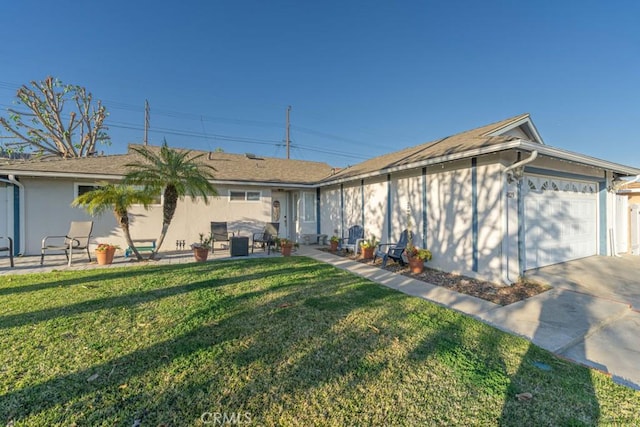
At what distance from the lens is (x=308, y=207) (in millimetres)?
12961

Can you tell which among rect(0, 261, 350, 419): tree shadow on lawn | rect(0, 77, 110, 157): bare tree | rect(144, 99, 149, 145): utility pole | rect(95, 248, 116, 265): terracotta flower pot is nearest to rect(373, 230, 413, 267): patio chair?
rect(0, 261, 350, 419): tree shadow on lawn

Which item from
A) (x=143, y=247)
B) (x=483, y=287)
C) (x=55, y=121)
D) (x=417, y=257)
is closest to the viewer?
(x=483, y=287)

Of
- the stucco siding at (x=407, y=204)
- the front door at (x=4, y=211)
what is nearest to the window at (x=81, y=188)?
the front door at (x=4, y=211)

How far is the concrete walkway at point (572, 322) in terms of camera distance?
3062mm

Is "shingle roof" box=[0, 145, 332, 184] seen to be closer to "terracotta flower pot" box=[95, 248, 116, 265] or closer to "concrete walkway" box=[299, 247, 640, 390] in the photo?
"terracotta flower pot" box=[95, 248, 116, 265]

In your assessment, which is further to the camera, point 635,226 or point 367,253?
point 635,226

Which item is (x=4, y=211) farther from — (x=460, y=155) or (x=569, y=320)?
(x=569, y=320)

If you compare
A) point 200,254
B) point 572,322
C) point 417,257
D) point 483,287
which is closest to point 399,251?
point 417,257

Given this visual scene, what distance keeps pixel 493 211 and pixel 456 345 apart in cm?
379

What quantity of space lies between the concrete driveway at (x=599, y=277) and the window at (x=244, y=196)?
929cm

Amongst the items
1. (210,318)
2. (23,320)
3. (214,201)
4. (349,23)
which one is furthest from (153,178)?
(349,23)

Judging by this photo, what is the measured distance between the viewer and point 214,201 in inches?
417

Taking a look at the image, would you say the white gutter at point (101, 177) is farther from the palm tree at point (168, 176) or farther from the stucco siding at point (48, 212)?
the palm tree at point (168, 176)

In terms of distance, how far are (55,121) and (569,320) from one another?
27050 mm
